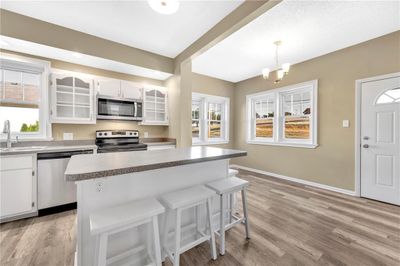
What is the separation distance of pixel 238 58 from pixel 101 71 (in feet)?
9.26

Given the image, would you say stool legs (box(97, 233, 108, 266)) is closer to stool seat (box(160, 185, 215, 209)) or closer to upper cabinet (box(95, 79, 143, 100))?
stool seat (box(160, 185, 215, 209))

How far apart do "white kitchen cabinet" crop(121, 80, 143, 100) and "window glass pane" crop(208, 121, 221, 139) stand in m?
2.27

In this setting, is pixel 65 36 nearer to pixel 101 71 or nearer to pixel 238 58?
pixel 101 71

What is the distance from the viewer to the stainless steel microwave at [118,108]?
3.08 m

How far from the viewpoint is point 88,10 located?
2.17 meters

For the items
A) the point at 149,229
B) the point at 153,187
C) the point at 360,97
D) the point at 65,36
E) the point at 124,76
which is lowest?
the point at 149,229

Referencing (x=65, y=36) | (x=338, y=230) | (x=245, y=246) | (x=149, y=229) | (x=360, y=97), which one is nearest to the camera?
(x=149, y=229)

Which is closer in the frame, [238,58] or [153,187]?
[153,187]

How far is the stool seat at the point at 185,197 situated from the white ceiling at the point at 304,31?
2424 millimetres

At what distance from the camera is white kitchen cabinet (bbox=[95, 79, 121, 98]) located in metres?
3.07

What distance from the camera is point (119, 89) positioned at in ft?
10.6

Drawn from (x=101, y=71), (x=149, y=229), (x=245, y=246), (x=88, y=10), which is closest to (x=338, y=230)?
(x=245, y=246)

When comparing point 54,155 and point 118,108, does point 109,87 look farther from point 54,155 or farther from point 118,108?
point 54,155

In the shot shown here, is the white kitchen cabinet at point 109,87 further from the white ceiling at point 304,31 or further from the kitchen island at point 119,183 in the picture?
the kitchen island at point 119,183
